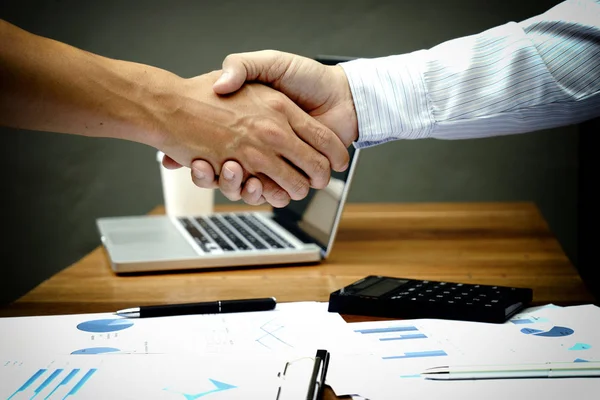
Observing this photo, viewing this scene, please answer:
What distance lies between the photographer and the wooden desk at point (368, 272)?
94 centimetres

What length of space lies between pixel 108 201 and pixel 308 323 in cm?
149

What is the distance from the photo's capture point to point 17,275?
7.17 ft

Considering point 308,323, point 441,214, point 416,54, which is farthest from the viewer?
point 441,214

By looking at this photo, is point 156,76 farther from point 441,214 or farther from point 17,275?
point 17,275

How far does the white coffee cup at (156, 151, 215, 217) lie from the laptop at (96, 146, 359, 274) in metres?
0.07

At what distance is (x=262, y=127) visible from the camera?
1.10 meters

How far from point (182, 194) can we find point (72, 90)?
1.83ft

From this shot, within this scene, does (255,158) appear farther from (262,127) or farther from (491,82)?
(491,82)

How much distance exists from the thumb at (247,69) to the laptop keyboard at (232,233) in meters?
0.26

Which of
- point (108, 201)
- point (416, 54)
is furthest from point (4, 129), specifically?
point (416, 54)

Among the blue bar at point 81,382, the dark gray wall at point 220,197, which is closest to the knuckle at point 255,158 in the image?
the blue bar at point 81,382

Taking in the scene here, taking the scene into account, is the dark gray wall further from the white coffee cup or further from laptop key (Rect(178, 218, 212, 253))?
laptop key (Rect(178, 218, 212, 253))

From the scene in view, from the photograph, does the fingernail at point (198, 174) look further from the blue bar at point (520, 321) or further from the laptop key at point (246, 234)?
the blue bar at point (520, 321)

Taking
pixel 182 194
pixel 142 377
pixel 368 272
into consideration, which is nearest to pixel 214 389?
pixel 142 377
